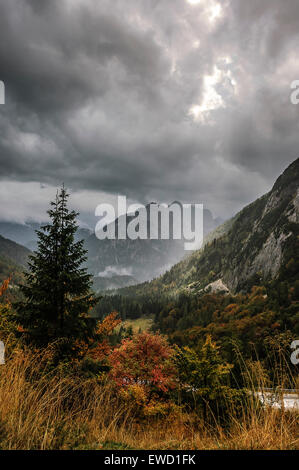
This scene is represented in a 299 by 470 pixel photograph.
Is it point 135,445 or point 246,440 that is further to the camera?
point 135,445

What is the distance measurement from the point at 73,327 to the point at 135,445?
12573 millimetres

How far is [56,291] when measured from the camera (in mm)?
14789

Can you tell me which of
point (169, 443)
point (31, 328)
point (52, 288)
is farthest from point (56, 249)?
point (169, 443)

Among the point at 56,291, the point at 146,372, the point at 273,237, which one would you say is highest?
the point at 273,237

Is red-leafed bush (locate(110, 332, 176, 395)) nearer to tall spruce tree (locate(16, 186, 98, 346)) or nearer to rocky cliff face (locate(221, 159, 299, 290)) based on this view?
tall spruce tree (locate(16, 186, 98, 346))

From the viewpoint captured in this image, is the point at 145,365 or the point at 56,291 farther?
the point at 145,365

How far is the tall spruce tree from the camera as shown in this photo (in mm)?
14266

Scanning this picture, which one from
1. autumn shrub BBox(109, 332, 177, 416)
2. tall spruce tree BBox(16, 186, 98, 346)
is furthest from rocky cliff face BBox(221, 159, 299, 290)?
tall spruce tree BBox(16, 186, 98, 346)

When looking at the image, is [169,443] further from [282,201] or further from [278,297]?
[282,201]

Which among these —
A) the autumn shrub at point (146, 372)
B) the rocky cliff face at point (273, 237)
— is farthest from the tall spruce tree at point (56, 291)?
the rocky cliff face at point (273, 237)

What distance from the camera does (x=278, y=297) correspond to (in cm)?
9712

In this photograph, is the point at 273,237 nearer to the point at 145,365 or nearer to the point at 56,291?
the point at 145,365

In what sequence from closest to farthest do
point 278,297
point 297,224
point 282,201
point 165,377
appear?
1. point 165,377
2. point 278,297
3. point 297,224
4. point 282,201

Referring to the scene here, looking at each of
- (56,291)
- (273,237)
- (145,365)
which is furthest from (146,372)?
(273,237)
